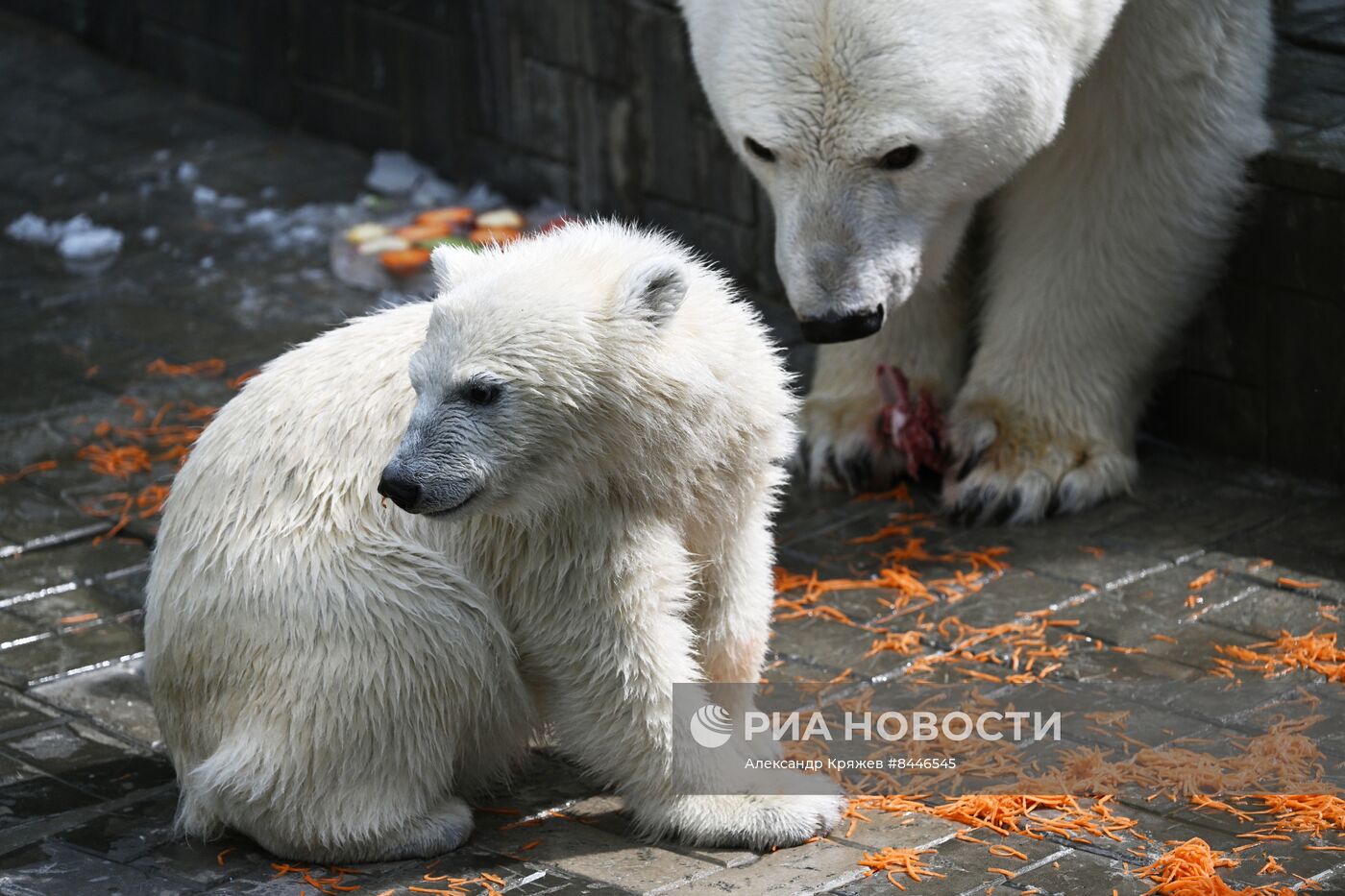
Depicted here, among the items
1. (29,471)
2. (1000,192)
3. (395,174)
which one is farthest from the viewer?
(395,174)

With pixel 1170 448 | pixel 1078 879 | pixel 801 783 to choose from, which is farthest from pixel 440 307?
pixel 1170 448

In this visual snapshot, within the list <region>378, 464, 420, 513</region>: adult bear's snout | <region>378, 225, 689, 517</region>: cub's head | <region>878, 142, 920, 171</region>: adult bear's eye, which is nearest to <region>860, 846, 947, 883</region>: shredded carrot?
<region>378, 225, 689, 517</region>: cub's head

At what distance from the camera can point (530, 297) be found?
10.3 ft

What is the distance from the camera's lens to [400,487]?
3.00 meters

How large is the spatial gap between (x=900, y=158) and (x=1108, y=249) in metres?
0.93

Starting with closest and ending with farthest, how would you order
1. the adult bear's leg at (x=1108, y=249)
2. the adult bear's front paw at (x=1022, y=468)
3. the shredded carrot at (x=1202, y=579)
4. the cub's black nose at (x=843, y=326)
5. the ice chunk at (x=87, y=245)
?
the cub's black nose at (x=843, y=326)
the shredded carrot at (x=1202, y=579)
the adult bear's leg at (x=1108, y=249)
the adult bear's front paw at (x=1022, y=468)
the ice chunk at (x=87, y=245)

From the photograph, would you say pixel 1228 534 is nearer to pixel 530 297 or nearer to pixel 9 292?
pixel 530 297

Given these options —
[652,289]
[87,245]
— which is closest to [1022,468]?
[652,289]

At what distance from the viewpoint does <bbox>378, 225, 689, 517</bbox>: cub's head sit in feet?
10.00

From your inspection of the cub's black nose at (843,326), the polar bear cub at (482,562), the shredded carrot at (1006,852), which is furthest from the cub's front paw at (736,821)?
the cub's black nose at (843,326)

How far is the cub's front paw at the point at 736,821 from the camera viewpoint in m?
3.30

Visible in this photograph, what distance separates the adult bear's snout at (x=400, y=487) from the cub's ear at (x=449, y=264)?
0.44 meters

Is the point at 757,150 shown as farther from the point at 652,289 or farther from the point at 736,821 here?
the point at 736,821

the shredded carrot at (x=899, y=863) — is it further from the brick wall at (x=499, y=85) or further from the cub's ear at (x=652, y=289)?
the brick wall at (x=499, y=85)
